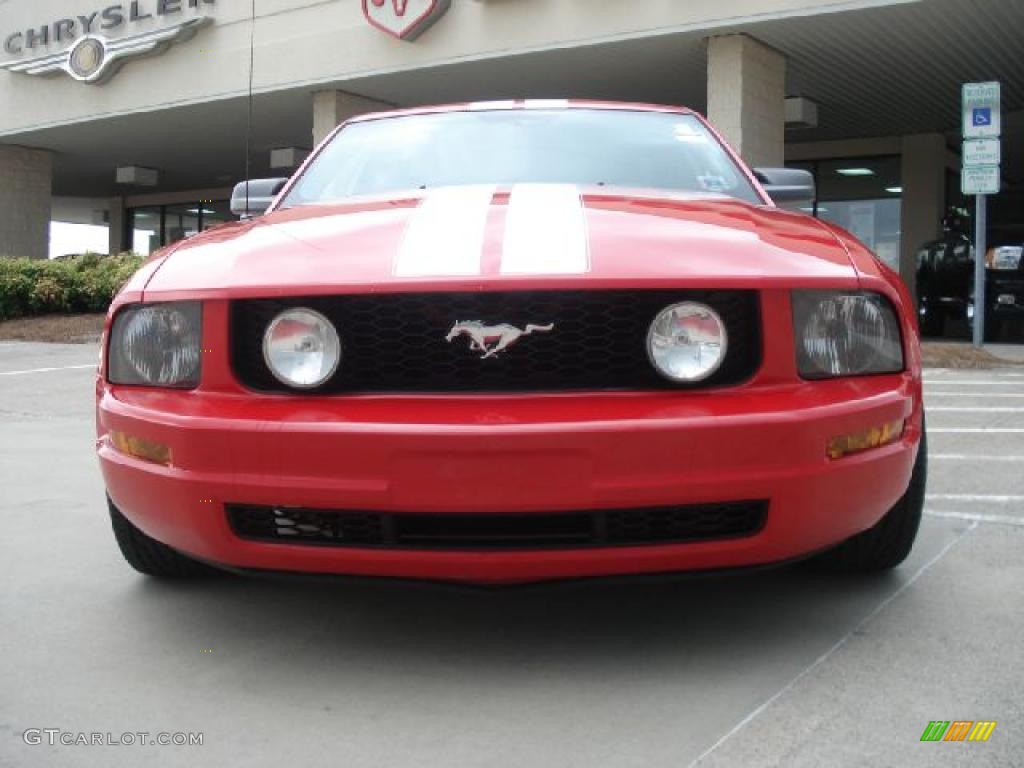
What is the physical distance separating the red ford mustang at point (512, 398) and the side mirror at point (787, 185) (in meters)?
0.98

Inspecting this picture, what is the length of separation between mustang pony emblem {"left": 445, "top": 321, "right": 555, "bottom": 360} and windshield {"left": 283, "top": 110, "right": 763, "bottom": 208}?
107cm

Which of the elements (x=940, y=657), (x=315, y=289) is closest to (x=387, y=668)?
(x=315, y=289)

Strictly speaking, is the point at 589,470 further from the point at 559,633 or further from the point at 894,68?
the point at 894,68

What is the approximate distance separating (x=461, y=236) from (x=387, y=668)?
0.88 metres

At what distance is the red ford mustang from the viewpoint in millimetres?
1980

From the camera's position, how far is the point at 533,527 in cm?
206

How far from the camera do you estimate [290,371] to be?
6.95 feet

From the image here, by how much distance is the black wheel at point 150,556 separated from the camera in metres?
2.72

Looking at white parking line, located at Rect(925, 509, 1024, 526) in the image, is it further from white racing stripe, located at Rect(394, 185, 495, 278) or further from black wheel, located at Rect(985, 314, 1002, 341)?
black wheel, located at Rect(985, 314, 1002, 341)

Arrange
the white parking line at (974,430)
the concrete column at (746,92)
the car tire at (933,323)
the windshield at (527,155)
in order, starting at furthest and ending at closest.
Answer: the car tire at (933,323)
the concrete column at (746,92)
the white parking line at (974,430)
the windshield at (527,155)

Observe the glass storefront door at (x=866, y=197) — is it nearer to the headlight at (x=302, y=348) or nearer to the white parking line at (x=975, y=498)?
the white parking line at (x=975, y=498)

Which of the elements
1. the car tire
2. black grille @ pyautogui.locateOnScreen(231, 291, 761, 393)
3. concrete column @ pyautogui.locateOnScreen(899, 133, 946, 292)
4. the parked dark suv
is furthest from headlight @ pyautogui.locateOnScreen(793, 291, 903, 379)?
concrete column @ pyautogui.locateOnScreen(899, 133, 946, 292)

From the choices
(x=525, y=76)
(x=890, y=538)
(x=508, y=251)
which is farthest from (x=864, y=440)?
(x=525, y=76)

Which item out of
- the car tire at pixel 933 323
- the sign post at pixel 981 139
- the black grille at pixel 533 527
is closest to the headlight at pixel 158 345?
the black grille at pixel 533 527
